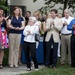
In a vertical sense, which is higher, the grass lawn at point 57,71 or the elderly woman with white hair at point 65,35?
the elderly woman with white hair at point 65,35

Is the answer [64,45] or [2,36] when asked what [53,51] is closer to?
[64,45]

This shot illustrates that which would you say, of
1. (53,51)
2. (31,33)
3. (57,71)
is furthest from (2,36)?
(57,71)

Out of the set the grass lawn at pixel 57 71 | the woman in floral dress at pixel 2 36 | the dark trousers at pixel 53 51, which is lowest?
the grass lawn at pixel 57 71

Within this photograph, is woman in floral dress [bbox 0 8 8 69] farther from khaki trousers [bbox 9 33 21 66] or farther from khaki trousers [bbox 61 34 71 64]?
khaki trousers [bbox 61 34 71 64]

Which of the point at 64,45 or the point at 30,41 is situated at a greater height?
the point at 30,41

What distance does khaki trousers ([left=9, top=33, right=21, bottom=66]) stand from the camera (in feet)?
35.9

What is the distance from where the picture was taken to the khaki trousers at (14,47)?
10.9 metres

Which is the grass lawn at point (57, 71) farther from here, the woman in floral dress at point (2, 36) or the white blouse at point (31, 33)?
the woman in floral dress at point (2, 36)

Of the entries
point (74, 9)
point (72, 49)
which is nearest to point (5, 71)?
point (72, 49)

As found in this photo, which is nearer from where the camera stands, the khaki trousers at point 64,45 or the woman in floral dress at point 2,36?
the woman in floral dress at point 2,36

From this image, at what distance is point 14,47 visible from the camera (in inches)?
437

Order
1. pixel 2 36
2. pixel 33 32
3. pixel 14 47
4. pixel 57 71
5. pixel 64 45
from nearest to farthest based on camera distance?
pixel 57 71
pixel 33 32
pixel 2 36
pixel 14 47
pixel 64 45

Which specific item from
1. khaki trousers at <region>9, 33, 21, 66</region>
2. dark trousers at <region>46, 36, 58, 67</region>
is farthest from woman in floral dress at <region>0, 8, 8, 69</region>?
dark trousers at <region>46, 36, 58, 67</region>

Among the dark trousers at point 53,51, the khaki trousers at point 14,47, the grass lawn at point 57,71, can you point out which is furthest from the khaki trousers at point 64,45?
the khaki trousers at point 14,47
